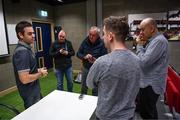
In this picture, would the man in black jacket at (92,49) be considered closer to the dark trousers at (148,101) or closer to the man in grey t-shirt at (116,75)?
the dark trousers at (148,101)

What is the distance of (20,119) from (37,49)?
425 cm

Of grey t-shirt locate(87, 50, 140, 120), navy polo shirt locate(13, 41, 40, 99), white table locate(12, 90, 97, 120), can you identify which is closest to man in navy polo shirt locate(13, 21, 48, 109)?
navy polo shirt locate(13, 41, 40, 99)

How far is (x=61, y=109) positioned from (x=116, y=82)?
0.82 m

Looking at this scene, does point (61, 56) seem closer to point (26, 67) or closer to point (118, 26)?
point (26, 67)

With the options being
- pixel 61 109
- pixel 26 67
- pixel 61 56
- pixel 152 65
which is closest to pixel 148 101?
pixel 152 65

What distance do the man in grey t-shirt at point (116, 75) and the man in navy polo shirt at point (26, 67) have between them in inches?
33.6

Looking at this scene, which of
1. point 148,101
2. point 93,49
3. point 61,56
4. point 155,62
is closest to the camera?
point 155,62

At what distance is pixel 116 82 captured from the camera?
3.31 ft

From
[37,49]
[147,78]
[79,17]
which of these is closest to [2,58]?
[37,49]

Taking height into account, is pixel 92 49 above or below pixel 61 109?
above

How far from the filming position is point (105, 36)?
3.52 feet

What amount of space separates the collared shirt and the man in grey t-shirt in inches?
34.2

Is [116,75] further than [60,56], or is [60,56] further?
[60,56]

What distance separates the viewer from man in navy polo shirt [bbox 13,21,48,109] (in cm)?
162
